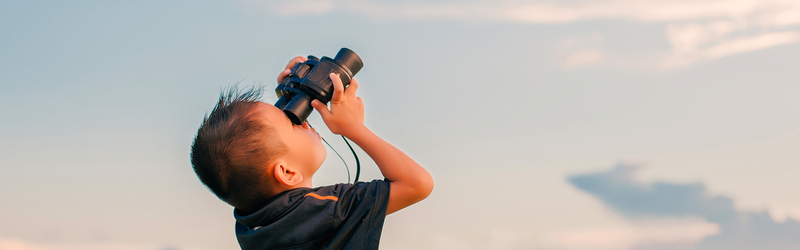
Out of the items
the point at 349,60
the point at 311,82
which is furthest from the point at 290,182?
the point at 349,60

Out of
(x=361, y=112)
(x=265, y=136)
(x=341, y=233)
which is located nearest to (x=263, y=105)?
(x=265, y=136)

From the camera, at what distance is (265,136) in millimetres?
1951

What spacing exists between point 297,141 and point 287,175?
14 centimetres

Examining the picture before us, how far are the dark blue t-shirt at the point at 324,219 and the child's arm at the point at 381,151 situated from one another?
5 cm

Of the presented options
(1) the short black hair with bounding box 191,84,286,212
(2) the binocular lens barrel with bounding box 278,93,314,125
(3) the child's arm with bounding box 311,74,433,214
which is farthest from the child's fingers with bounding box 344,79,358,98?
(1) the short black hair with bounding box 191,84,286,212

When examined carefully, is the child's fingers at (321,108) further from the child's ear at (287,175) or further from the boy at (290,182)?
the child's ear at (287,175)

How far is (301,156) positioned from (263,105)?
23cm

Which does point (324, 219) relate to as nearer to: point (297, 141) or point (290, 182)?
point (290, 182)

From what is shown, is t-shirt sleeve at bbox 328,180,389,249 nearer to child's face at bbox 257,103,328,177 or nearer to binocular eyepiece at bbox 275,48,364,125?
child's face at bbox 257,103,328,177

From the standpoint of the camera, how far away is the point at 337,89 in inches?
79.7

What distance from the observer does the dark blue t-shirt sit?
74.7 inches

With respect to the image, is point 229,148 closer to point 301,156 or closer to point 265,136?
point 265,136

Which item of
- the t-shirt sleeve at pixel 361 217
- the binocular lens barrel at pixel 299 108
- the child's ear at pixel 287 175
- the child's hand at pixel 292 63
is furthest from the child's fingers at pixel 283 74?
the t-shirt sleeve at pixel 361 217

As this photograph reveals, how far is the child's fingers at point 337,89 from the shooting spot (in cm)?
202
